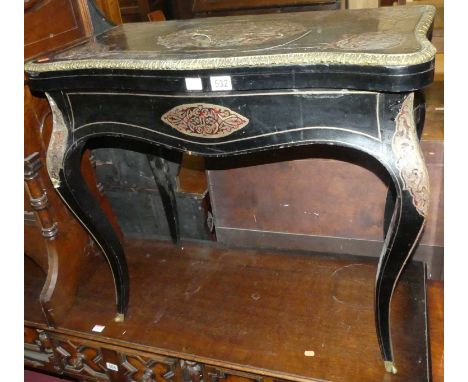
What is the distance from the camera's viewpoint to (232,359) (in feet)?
3.77

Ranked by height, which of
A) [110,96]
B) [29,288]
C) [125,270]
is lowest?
[29,288]

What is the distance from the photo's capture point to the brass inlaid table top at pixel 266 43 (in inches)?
30.1

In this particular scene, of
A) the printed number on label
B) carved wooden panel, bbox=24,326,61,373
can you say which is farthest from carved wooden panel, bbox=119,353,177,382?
carved wooden panel, bbox=24,326,61,373

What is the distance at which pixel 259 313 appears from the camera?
1.28 m

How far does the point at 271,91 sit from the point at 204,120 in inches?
5.7

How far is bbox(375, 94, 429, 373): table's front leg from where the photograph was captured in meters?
0.79

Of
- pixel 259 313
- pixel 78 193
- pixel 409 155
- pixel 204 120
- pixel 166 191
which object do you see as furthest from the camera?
pixel 166 191

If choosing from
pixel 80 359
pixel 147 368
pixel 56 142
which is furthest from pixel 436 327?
pixel 56 142

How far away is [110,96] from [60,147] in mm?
210

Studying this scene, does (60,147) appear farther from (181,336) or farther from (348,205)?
(348,205)

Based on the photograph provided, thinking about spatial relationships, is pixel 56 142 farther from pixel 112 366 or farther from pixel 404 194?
pixel 404 194

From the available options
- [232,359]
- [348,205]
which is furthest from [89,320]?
[348,205]

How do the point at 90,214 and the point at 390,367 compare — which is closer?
the point at 390,367

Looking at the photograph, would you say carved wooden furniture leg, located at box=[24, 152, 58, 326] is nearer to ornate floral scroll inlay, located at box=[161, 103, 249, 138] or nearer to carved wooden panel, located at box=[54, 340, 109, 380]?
carved wooden panel, located at box=[54, 340, 109, 380]
